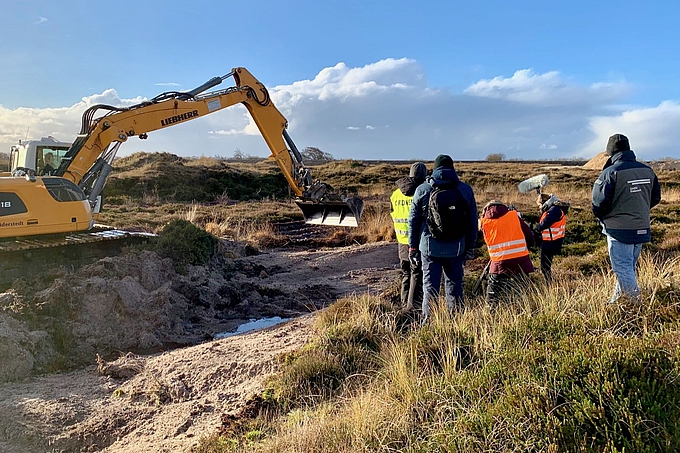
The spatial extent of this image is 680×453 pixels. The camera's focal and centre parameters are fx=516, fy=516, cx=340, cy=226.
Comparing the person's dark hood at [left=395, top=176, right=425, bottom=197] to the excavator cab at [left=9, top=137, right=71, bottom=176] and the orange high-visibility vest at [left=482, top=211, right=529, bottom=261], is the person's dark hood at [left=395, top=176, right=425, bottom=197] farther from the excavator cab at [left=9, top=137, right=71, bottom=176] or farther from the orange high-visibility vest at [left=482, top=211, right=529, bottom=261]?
the excavator cab at [left=9, top=137, right=71, bottom=176]

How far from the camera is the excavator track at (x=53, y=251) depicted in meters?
9.52

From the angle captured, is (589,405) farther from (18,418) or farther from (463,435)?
(18,418)

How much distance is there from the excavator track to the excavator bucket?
661cm

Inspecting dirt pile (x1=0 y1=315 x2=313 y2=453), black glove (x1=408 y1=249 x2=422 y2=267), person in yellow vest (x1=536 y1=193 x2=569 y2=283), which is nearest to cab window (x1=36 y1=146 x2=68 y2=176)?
dirt pile (x1=0 y1=315 x2=313 y2=453)

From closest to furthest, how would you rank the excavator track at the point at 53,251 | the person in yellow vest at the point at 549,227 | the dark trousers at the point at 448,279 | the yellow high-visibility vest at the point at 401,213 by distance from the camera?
1. the dark trousers at the point at 448,279
2. the yellow high-visibility vest at the point at 401,213
3. the person in yellow vest at the point at 549,227
4. the excavator track at the point at 53,251

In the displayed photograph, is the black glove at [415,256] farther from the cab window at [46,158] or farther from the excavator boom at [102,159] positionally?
the cab window at [46,158]

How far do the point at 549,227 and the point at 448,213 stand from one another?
2.63m

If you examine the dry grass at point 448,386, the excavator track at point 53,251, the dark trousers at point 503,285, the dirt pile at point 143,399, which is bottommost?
the dirt pile at point 143,399

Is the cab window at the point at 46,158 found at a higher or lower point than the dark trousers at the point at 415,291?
higher

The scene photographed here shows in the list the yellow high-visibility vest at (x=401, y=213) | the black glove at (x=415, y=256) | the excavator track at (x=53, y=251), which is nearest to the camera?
the black glove at (x=415, y=256)

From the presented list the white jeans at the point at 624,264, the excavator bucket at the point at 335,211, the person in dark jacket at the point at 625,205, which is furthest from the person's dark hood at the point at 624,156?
the excavator bucket at the point at 335,211

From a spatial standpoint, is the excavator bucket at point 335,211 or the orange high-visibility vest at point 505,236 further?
the excavator bucket at point 335,211

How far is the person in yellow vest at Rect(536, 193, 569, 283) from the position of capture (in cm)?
786

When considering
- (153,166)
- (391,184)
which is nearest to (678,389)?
(391,184)
